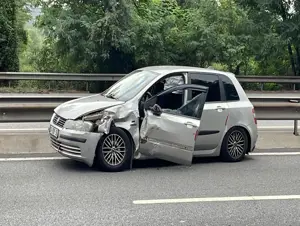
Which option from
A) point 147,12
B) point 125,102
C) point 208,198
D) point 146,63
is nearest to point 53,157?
point 125,102

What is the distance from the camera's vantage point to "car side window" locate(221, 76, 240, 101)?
7918 millimetres

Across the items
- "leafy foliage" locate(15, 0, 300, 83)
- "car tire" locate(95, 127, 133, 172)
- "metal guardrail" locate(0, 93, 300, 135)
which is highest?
"leafy foliage" locate(15, 0, 300, 83)

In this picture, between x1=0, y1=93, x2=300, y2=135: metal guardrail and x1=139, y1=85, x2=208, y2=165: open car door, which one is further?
x1=0, y1=93, x2=300, y2=135: metal guardrail

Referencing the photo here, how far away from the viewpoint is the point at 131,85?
24.9 feet

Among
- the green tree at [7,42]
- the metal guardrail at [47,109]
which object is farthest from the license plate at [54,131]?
the green tree at [7,42]

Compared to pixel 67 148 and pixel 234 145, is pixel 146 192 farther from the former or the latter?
pixel 234 145

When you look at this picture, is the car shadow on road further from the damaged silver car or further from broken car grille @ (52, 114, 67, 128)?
broken car grille @ (52, 114, 67, 128)

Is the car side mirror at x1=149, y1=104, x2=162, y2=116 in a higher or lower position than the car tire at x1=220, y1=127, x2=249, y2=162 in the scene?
higher

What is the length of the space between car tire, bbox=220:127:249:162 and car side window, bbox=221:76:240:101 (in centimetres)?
54

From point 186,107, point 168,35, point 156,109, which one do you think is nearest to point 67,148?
point 156,109

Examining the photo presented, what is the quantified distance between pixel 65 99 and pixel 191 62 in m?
10.5

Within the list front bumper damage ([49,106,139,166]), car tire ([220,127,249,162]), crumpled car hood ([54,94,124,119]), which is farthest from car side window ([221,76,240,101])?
front bumper damage ([49,106,139,166])

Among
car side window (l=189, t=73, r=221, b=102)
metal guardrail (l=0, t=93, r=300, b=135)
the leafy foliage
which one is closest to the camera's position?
car side window (l=189, t=73, r=221, b=102)

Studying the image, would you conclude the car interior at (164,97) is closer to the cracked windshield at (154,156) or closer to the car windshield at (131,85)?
the cracked windshield at (154,156)
